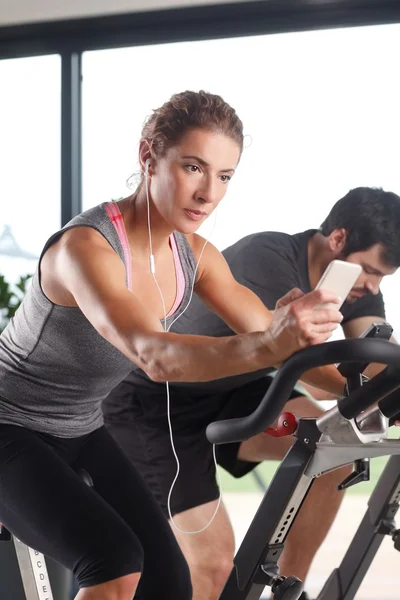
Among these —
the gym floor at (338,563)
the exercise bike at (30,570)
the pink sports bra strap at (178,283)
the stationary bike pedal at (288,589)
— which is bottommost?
the gym floor at (338,563)

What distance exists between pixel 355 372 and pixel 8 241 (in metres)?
3.39

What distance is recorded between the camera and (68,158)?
143 inches

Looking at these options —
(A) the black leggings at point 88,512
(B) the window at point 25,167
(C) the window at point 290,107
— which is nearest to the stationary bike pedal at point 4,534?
(A) the black leggings at point 88,512

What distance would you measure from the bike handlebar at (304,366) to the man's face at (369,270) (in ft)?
4.75

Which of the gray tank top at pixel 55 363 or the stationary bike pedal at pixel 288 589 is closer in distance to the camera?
the stationary bike pedal at pixel 288 589

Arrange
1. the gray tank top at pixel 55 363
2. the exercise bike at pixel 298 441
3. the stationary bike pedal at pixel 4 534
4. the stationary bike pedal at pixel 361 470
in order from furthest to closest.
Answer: the stationary bike pedal at pixel 4 534 → the gray tank top at pixel 55 363 → the stationary bike pedal at pixel 361 470 → the exercise bike at pixel 298 441

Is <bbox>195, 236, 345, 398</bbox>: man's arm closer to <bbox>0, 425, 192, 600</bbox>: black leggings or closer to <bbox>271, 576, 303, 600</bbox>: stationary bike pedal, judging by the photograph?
<bbox>0, 425, 192, 600</bbox>: black leggings

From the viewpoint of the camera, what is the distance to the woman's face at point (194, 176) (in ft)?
5.08

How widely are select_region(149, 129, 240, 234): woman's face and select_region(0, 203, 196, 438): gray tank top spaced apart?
130 mm

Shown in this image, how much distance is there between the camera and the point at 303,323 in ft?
3.62

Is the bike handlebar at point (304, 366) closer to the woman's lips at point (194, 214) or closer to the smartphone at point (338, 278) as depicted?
the smartphone at point (338, 278)

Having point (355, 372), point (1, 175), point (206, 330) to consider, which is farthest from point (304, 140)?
point (355, 372)

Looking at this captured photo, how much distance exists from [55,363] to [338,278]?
0.68m

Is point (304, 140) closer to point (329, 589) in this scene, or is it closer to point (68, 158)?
point (68, 158)
